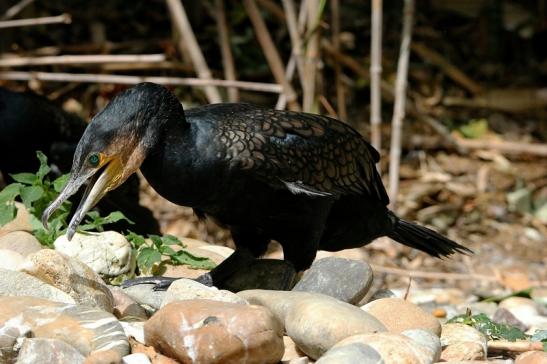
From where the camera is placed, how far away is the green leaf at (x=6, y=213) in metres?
4.27

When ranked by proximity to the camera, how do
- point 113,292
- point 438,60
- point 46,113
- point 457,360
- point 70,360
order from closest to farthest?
point 70,360 → point 457,360 → point 113,292 → point 46,113 → point 438,60

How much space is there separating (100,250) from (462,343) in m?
1.47

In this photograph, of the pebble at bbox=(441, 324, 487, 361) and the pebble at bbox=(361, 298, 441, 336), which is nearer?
the pebble at bbox=(441, 324, 487, 361)

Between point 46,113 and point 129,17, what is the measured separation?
10.7ft

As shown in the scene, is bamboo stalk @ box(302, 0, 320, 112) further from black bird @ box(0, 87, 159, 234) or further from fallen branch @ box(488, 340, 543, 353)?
fallen branch @ box(488, 340, 543, 353)

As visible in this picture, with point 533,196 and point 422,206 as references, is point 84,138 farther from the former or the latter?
point 533,196

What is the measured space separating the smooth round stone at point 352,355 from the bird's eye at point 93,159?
1.07 meters

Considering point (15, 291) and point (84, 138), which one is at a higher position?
point (84, 138)

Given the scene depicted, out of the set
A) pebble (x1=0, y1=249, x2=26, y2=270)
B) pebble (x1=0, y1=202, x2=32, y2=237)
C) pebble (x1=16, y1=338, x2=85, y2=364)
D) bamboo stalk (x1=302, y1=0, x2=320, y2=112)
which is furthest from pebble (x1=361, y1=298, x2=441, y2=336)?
bamboo stalk (x1=302, y1=0, x2=320, y2=112)

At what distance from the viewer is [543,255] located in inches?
295

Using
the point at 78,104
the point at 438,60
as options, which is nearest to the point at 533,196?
the point at 438,60

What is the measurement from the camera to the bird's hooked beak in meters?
3.58

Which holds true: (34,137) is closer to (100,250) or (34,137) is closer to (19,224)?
(19,224)

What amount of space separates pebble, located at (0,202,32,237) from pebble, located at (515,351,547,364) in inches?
86.9
